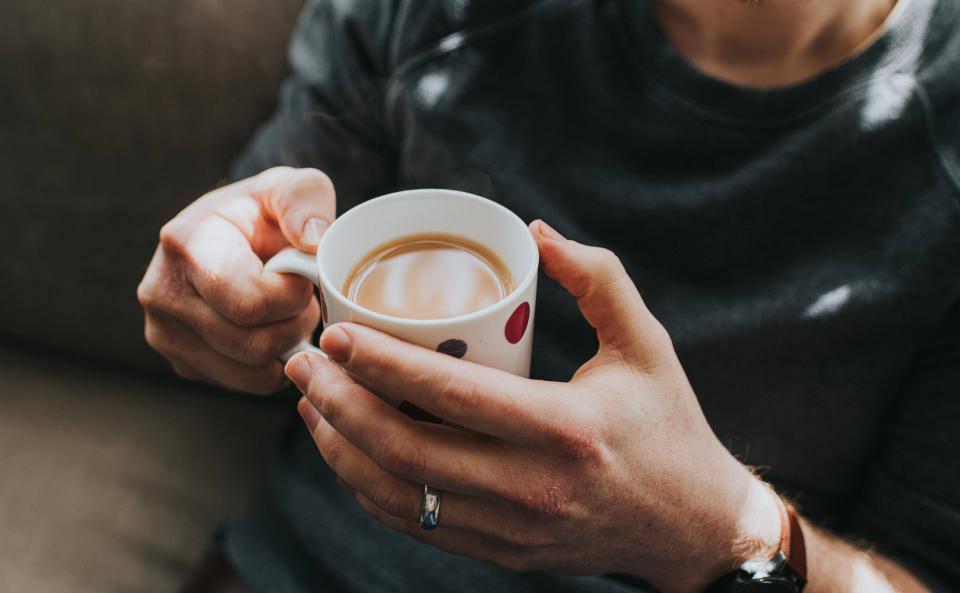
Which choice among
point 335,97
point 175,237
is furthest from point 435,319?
point 335,97

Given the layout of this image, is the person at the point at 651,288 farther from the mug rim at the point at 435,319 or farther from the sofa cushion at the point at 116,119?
the sofa cushion at the point at 116,119

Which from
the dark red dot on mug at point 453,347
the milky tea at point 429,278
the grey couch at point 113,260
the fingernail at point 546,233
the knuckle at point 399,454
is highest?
the fingernail at point 546,233

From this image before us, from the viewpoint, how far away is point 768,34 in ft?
2.78

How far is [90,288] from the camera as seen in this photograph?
1.26m

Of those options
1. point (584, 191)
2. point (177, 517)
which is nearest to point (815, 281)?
point (584, 191)

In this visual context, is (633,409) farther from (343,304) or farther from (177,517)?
(177,517)

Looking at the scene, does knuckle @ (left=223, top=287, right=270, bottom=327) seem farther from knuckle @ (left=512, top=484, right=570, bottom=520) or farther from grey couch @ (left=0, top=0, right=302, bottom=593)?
grey couch @ (left=0, top=0, right=302, bottom=593)

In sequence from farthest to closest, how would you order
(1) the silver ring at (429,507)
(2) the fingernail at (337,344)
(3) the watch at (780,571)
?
(3) the watch at (780,571) → (1) the silver ring at (429,507) → (2) the fingernail at (337,344)

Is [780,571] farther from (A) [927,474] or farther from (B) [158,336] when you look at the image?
(B) [158,336]

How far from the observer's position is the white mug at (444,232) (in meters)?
0.53

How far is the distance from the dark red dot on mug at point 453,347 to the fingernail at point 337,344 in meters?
0.07

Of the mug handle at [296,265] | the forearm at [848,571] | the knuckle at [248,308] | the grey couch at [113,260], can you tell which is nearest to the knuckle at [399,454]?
the mug handle at [296,265]

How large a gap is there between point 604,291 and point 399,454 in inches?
8.7

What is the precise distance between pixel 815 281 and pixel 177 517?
1048 mm
